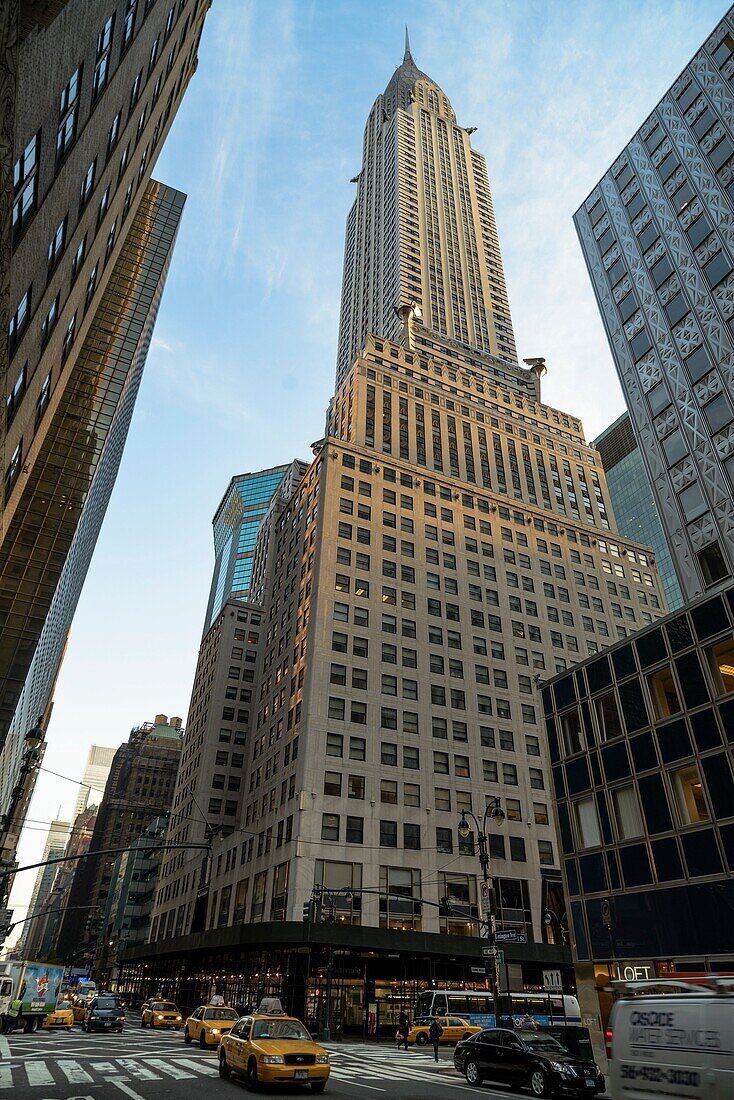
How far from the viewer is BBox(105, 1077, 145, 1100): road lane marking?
1384 centimetres

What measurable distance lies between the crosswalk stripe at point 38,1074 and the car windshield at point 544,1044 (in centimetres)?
1169

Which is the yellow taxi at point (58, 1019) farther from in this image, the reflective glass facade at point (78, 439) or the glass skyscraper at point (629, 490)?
the glass skyscraper at point (629, 490)

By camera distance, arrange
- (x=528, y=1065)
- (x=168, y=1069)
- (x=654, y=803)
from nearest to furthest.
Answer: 1. (x=528, y=1065)
2. (x=168, y=1069)
3. (x=654, y=803)

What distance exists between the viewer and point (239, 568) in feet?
528

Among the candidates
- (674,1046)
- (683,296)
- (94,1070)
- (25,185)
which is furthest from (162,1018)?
(683,296)

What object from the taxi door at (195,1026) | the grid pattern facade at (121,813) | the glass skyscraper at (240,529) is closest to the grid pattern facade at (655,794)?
the taxi door at (195,1026)

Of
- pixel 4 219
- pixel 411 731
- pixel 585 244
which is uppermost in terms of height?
pixel 585 244

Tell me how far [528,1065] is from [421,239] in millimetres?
126877

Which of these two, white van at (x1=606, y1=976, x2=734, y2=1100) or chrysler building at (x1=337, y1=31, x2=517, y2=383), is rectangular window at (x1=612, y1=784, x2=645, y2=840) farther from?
chrysler building at (x1=337, y1=31, x2=517, y2=383)

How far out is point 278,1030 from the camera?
54.1ft

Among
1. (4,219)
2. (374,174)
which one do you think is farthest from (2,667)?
(374,174)

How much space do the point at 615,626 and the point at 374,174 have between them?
11768 centimetres

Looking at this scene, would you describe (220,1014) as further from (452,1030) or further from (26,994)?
(452,1030)

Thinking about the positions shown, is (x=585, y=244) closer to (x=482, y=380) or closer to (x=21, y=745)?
(x=482, y=380)
